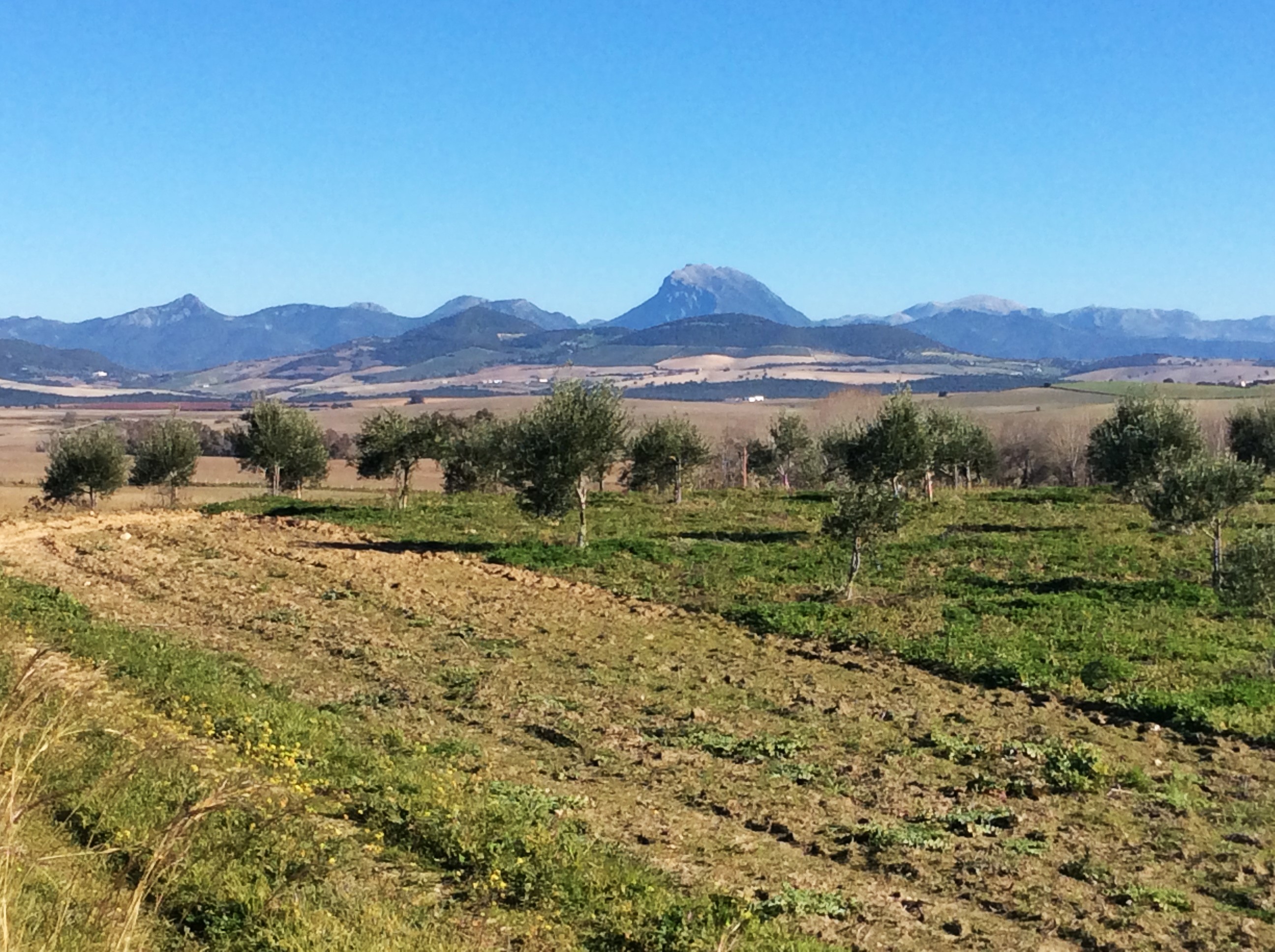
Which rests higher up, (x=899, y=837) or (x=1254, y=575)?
(x=1254, y=575)

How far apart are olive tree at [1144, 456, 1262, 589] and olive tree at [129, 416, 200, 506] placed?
47725mm

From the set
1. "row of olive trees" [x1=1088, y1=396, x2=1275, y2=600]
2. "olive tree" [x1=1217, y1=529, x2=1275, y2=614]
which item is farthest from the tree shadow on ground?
"olive tree" [x1=1217, y1=529, x2=1275, y2=614]

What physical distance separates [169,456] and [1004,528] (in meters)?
43.4

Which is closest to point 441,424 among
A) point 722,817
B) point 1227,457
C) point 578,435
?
point 578,435

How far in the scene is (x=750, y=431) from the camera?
15788cm

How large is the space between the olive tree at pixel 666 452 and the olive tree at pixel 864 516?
22810mm

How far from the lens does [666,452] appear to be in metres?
53.3

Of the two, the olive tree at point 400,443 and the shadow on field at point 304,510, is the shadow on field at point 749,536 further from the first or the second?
the olive tree at point 400,443

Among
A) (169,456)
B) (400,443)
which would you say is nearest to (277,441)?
(169,456)

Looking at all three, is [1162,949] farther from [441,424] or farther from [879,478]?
[441,424]

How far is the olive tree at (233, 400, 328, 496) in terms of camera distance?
56.7 metres

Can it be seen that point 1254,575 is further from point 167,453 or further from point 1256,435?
point 167,453

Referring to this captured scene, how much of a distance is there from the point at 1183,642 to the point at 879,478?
1744cm

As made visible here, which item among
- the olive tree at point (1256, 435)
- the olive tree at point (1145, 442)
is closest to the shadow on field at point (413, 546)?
the olive tree at point (1145, 442)
